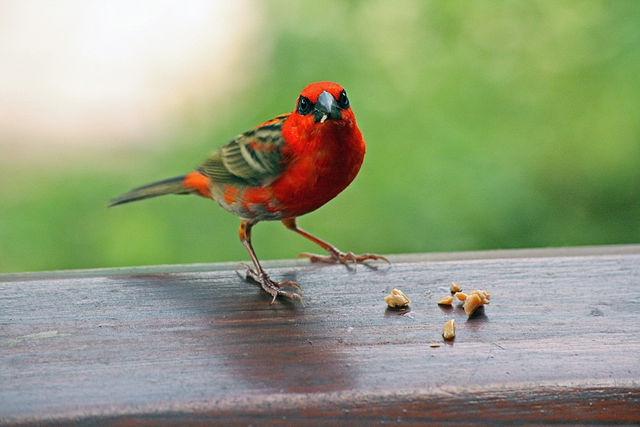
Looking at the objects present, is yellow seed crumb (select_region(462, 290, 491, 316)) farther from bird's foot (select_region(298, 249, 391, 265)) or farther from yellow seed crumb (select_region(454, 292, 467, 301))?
bird's foot (select_region(298, 249, 391, 265))

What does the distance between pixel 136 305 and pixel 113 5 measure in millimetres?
3458

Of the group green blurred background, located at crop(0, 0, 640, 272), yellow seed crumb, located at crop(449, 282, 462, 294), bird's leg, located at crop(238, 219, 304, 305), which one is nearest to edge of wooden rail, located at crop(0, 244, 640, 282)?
bird's leg, located at crop(238, 219, 304, 305)

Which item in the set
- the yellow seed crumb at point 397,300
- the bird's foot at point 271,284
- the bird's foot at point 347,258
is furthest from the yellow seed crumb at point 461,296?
the bird's foot at point 347,258

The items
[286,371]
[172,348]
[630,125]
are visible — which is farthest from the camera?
[630,125]

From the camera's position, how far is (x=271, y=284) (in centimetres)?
223

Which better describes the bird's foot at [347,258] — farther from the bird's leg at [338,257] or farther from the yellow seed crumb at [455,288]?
the yellow seed crumb at [455,288]

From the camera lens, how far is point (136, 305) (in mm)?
2027

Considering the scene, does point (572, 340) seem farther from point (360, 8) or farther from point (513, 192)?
point (360, 8)

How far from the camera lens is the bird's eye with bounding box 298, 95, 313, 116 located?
240 centimetres

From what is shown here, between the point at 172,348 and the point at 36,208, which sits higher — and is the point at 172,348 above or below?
above

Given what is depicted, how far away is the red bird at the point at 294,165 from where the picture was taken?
237cm

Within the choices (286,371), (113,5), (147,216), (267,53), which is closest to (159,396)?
(286,371)

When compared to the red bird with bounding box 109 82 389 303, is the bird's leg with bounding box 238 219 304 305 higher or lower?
lower

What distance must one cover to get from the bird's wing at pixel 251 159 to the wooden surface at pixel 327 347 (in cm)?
39
